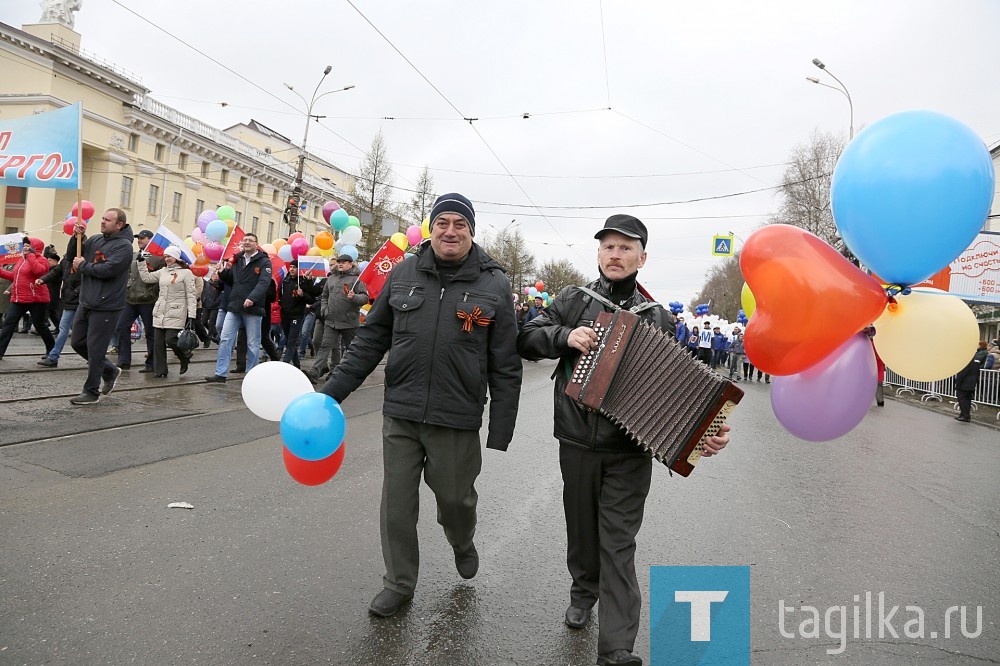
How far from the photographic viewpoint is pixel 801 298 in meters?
2.65

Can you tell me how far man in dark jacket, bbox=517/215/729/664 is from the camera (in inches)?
111

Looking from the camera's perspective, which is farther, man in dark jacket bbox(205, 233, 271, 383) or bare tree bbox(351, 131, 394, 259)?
bare tree bbox(351, 131, 394, 259)

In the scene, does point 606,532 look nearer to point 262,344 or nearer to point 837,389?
point 837,389

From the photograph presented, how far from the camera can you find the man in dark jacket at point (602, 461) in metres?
2.83

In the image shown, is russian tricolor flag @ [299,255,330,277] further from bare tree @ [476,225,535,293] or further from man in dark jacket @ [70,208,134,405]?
bare tree @ [476,225,535,293]

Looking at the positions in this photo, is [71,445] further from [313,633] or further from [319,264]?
[319,264]

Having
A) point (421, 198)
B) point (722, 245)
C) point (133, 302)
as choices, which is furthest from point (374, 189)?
point (133, 302)

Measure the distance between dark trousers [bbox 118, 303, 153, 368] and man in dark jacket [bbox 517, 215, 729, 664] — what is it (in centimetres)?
815

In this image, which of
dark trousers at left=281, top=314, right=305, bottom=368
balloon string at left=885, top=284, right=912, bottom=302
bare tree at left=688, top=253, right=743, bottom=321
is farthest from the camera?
bare tree at left=688, top=253, right=743, bottom=321

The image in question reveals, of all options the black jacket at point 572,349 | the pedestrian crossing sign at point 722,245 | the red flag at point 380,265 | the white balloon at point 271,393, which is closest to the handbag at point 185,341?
the red flag at point 380,265

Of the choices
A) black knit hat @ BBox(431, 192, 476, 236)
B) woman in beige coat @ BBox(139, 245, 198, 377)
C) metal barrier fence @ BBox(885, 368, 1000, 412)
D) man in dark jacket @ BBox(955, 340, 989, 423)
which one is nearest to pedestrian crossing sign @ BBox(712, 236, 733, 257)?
metal barrier fence @ BBox(885, 368, 1000, 412)

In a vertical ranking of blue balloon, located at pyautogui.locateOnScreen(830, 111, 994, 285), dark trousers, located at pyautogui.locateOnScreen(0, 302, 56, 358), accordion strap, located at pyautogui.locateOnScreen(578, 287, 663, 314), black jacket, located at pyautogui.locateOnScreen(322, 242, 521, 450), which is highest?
blue balloon, located at pyautogui.locateOnScreen(830, 111, 994, 285)

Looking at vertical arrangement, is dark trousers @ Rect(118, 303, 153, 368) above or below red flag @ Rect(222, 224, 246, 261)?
below

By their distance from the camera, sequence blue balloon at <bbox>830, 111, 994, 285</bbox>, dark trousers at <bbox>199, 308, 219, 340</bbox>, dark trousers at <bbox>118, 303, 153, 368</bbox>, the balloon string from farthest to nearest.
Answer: dark trousers at <bbox>199, 308, 219, 340</bbox>
dark trousers at <bbox>118, 303, 153, 368</bbox>
the balloon string
blue balloon at <bbox>830, 111, 994, 285</bbox>
